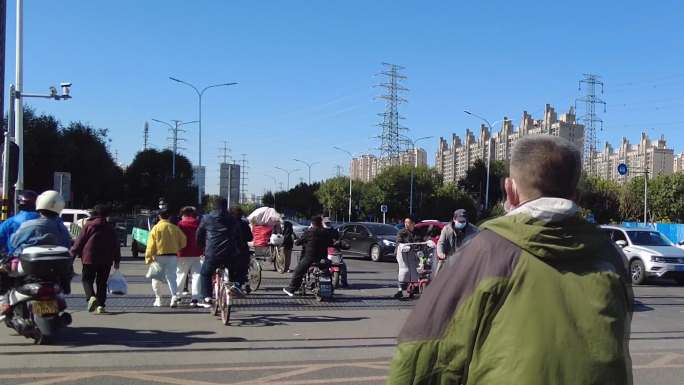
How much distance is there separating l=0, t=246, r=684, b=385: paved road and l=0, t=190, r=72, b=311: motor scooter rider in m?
1.13

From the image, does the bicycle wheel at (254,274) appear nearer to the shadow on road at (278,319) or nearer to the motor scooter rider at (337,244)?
the motor scooter rider at (337,244)

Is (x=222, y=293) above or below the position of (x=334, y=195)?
below

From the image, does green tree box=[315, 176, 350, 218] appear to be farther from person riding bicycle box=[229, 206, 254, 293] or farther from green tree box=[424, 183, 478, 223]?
person riding bicycle box=[229, 206, 254, 293]

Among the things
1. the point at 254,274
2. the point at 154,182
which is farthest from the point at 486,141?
the point at 254,274

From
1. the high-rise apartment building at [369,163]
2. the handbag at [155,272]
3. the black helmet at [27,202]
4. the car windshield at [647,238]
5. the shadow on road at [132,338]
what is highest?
the high-rise apartment building at [369,163]

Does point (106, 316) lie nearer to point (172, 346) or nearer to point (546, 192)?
point (172, 346)

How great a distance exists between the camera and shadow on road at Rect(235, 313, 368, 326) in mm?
9728

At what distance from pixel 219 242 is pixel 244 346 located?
2.78 m

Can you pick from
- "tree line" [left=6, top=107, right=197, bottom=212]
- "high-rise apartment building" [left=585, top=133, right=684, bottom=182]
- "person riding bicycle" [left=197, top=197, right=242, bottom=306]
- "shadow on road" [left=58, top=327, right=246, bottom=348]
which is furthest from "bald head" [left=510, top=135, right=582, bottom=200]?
"high-rise apartment building" [left=585, top=133, right=684, bottom=182]

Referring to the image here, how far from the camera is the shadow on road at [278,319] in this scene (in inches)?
383

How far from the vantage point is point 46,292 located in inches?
304

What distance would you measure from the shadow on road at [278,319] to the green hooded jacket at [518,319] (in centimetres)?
798

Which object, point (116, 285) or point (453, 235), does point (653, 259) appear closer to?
point (453, 235)

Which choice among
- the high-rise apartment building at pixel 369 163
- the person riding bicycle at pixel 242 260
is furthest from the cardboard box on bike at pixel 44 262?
the high-rise apartment building at pixel 369 163
